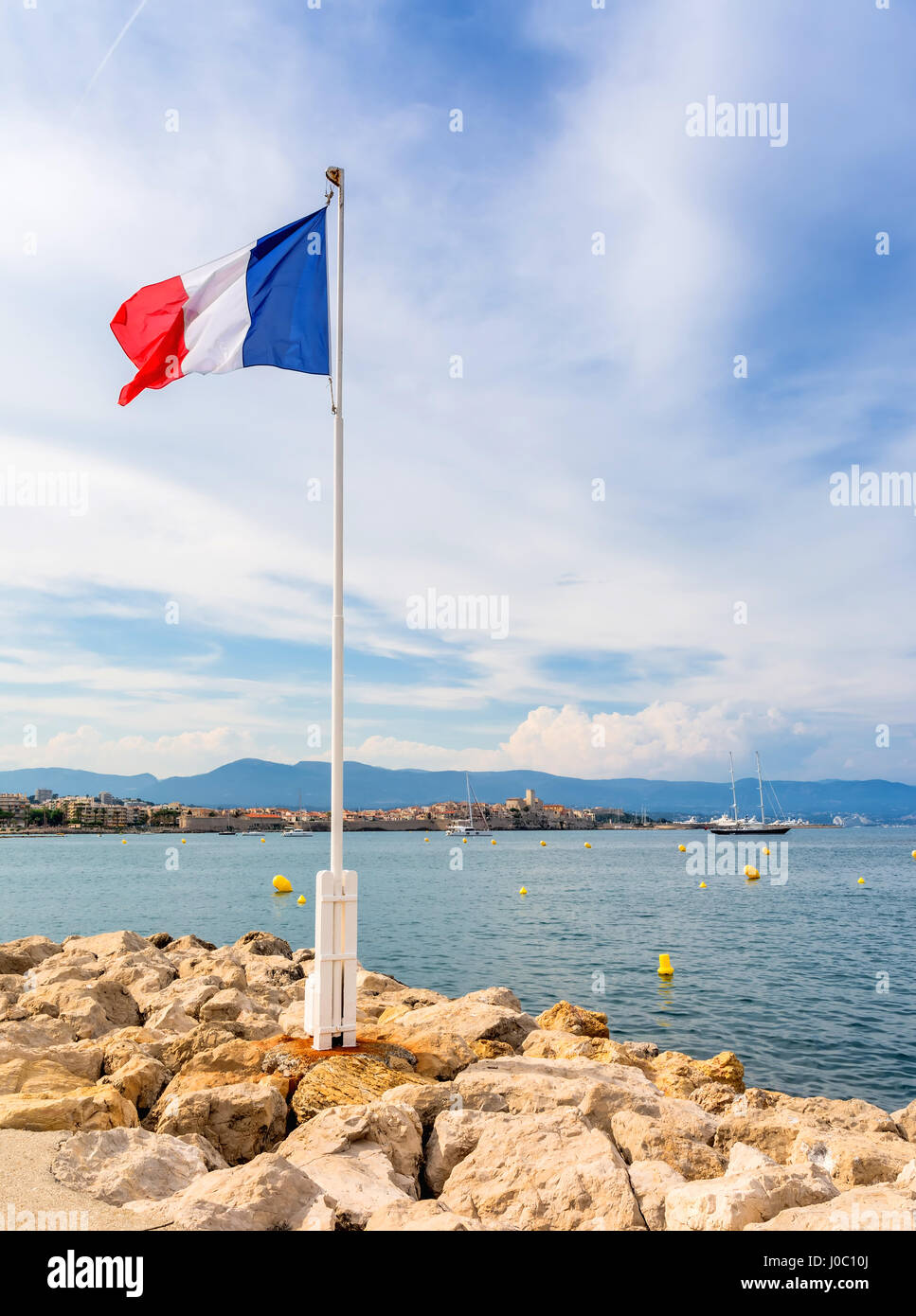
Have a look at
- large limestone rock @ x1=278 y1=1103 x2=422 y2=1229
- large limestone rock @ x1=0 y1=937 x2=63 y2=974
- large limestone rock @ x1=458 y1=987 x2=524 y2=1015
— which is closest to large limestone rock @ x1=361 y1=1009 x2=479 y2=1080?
large limestone rock @ x1=278 y1=1103 x2=422 y2=1229

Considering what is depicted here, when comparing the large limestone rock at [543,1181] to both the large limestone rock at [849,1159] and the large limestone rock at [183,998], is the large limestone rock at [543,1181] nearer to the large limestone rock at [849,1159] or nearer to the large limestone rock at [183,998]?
the large limestone rock at [849,1159]

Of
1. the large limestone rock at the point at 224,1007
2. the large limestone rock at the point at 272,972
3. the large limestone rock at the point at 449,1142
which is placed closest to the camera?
the large limestone rock at the point at 449,1142

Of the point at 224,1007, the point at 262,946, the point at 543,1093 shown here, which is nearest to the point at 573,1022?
the point at 543,1093

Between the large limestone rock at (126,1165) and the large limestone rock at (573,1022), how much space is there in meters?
7.06

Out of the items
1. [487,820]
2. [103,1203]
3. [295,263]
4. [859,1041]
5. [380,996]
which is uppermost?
[295,263]

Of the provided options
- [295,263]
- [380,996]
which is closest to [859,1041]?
[380,996]

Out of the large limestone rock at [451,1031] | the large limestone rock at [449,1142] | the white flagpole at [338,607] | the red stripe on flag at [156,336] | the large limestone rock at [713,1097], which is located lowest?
the large limestone rock at [713,1097]

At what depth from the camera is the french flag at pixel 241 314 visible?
9.70m

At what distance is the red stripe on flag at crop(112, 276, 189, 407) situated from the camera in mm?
9859

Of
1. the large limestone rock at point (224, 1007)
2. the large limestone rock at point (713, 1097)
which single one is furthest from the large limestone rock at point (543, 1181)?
the large limestone rock at point (224, 1007)

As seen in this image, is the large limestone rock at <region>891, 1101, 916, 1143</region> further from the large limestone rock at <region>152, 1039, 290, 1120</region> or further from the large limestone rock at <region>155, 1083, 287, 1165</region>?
the large limestone rock at <region>155, 1083, 287, 1165</region>

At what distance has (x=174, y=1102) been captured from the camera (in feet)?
22.8
